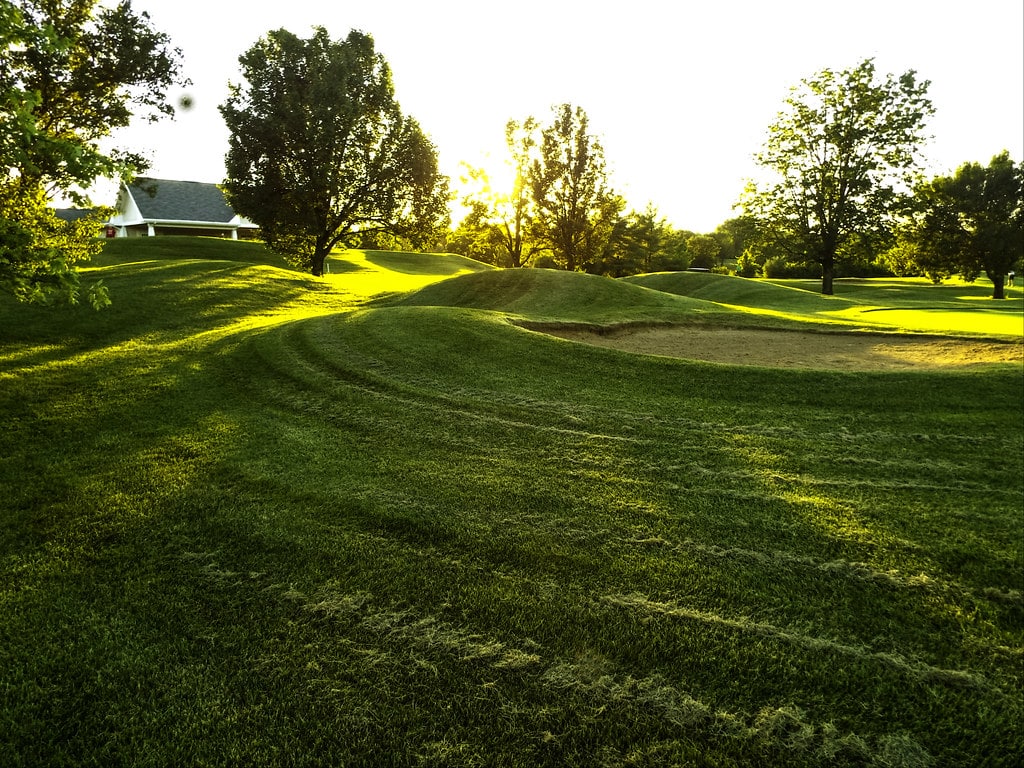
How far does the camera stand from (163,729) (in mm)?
2916

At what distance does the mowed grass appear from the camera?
297cm

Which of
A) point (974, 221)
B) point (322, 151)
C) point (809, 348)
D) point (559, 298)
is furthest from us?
point (974, 221)

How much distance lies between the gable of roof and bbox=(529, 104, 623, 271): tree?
3413cm

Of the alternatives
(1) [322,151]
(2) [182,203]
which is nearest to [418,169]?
(1) [322,151]

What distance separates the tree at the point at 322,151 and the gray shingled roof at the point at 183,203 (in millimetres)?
28773

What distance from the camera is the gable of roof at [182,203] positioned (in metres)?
55.3

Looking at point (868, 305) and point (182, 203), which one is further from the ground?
point (182, 203)

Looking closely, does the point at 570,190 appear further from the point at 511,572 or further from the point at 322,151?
the point at 511,572

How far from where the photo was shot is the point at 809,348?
1286 cm

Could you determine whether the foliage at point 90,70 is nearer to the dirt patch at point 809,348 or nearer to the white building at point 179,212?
the dirt patch at point 809,348

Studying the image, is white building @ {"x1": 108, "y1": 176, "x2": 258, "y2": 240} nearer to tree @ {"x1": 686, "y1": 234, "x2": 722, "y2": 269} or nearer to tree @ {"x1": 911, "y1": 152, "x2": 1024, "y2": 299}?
tree @ {"x1": 911, "y1": 152, "x2": 1024, "y2": 299}

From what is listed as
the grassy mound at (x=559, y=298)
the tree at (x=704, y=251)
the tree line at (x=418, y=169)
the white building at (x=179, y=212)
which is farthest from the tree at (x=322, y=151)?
the tree at (x=704, y=251)

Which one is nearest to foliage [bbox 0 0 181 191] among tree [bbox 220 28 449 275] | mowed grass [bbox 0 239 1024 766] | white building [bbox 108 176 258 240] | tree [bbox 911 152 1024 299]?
tree [bbox 220 28 449 275]

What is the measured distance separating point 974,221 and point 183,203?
243 feet
